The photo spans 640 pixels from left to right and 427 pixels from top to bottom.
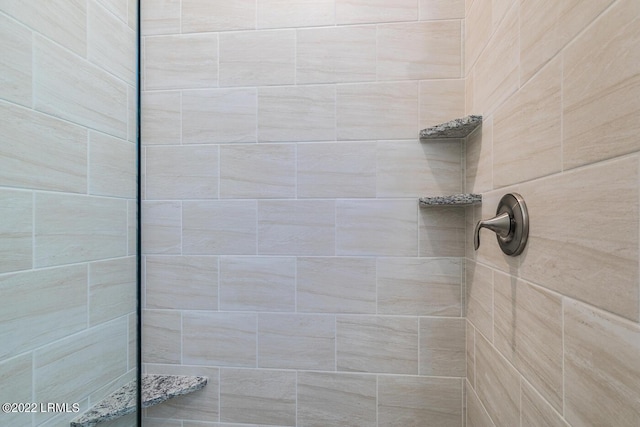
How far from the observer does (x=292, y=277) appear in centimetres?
121

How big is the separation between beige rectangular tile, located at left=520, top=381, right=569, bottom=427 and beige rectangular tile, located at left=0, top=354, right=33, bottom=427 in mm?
1133

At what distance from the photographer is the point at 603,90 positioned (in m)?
0.48

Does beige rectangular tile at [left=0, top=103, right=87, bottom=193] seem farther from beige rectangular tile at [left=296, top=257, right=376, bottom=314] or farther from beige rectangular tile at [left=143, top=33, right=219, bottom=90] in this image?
beige rectangular tile at [left=296, top=257, right=376, bottom=314]

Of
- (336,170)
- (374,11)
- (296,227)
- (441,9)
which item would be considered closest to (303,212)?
(296,227)

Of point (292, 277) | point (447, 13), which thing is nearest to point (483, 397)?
point (292, 277)

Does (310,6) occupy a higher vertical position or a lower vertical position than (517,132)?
higher

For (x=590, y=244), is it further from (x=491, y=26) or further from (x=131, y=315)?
(x=131, y=315)

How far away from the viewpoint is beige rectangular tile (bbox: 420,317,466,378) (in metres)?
1.17

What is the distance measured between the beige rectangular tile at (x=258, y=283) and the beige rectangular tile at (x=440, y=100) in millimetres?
685

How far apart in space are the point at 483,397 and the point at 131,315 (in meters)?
1.11

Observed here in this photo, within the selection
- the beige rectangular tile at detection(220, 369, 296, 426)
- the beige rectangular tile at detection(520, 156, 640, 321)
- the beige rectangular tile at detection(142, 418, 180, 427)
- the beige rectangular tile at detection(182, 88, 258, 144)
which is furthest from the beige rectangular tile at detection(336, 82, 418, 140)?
the beige rectangular tile at detection(142, 418, 180, 427)

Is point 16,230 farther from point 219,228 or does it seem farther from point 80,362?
point 219,228

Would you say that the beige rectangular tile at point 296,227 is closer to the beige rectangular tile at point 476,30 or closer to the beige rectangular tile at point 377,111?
the beige rectangular tile at point 377,111

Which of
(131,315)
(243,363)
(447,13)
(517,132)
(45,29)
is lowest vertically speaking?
(243,363)
